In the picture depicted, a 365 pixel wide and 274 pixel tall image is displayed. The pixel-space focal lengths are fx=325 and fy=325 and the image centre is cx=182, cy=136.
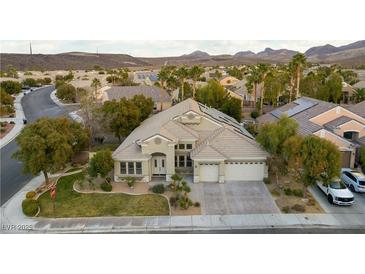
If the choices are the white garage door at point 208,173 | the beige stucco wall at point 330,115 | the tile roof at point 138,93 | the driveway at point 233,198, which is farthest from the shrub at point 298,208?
the tile roof at point 138,93

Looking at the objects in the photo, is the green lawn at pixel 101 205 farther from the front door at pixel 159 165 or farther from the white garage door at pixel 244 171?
the white garage door at pixel 244 171

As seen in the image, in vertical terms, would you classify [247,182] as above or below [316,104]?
below

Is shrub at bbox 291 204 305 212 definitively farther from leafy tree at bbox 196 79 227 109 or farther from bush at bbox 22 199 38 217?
leafy tree at bbox 196 79 227 109

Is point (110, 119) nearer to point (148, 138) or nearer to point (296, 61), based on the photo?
point (148, 138)

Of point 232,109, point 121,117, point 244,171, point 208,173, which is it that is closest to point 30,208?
point 208,173

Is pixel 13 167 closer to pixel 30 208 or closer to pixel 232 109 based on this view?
pixel 30 208

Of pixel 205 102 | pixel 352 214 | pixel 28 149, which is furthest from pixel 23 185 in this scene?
pixel 205 102

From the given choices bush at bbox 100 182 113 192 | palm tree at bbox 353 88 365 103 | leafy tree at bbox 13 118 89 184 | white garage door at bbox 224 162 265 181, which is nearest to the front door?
bush at bbox 100 182 113 192
